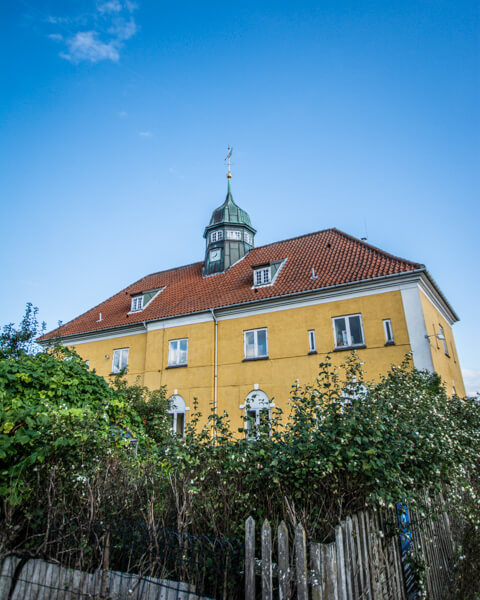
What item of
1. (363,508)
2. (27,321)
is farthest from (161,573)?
(27,321)

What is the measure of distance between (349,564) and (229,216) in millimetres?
23861

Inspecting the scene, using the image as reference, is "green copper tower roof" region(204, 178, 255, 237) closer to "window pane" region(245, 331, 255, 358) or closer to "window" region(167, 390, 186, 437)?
"window pane" region(245, 331, 255, 358)

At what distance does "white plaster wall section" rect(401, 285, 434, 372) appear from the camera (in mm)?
14242

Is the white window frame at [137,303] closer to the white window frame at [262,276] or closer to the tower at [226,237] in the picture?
the tower at [226,237]

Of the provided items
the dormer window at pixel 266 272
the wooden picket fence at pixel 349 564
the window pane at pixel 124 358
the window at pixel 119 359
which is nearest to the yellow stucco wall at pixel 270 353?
the window pane at pixel 124 358

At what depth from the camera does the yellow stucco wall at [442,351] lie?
49.5 feet

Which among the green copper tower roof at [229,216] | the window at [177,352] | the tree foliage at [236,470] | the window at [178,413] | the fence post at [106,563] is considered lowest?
the fence post at [106,563]

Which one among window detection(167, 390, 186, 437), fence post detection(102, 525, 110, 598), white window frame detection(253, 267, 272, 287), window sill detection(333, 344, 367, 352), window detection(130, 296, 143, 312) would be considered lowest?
fence post detection(102, 525, 110, 598)

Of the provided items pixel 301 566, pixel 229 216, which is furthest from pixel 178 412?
pixel 301 566

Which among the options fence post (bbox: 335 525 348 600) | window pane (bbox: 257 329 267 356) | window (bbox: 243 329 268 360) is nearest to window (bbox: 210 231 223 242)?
window (bbox: 243 329 268 360)

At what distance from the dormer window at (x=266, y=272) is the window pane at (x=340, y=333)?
4253 millimetres

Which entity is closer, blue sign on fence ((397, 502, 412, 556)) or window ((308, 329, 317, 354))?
blue sign on fence ((397, 502, 412, 556))

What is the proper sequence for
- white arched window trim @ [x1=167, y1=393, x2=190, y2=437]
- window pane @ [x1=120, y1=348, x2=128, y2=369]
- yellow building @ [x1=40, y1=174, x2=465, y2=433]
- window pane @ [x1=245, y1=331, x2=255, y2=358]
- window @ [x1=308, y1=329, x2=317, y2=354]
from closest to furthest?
yellow building @ [x1=40, y1=174, x2=465, y2=433]
window @ [x1=308, y1=329, x2=317, y2=354]
window pane @ [x1=245, y1=331, x2=255, y2=358]
white arched window trim @ [x1=167, y1=393, x2=190, y2=437]
window pane @ [x1=120, y1=348, x2=128, y2=369]

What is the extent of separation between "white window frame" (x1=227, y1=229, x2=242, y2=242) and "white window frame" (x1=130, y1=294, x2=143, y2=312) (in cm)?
672
